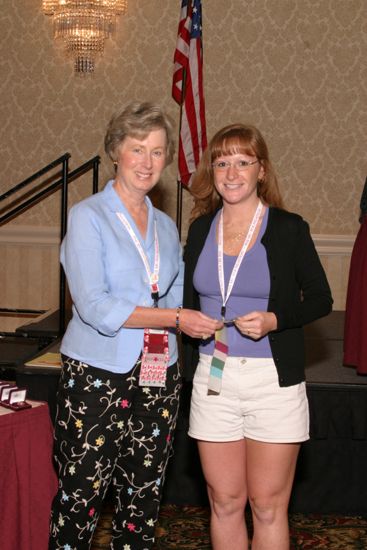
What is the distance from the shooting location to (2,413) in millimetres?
2811

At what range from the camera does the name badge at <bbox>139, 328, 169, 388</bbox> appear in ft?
8.54

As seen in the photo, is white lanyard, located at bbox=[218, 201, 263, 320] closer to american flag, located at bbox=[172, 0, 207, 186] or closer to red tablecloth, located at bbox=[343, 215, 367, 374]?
red tablecloth, located at bbox=[343, 215, 367, 374]

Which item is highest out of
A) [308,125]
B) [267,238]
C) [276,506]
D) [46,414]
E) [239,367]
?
[308,125]

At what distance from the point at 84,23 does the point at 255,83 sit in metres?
1.26

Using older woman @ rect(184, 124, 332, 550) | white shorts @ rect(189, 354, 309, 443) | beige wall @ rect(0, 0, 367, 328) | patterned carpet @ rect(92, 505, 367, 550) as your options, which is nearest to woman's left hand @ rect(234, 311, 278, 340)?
older woman @ rect(184, 124, 332, 550)

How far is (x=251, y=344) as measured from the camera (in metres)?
2.55

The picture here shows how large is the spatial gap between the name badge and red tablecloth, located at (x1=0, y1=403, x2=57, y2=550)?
47 cm

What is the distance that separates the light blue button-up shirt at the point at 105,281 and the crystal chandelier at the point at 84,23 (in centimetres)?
373

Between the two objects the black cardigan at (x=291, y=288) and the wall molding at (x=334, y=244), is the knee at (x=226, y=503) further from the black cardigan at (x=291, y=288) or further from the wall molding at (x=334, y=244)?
the wall molding at (x=334, y=244)

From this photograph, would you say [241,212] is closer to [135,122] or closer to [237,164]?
[237,164]

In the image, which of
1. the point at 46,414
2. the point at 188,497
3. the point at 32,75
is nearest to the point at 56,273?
the point at 32,75

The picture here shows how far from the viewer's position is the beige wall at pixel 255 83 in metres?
6.24

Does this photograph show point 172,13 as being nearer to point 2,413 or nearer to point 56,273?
point 56,273

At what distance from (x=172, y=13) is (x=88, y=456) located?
173 inches
